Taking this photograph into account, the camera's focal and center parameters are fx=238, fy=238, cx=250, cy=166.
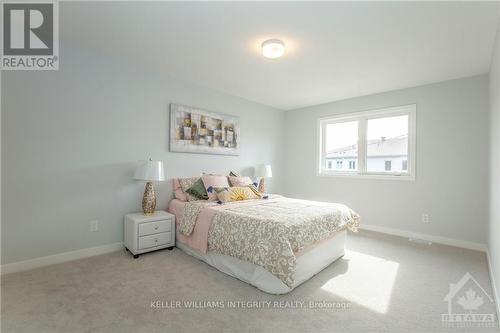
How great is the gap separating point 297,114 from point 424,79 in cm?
241

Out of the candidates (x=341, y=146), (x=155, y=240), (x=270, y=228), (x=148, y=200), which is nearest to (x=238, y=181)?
(x=148, y=200)

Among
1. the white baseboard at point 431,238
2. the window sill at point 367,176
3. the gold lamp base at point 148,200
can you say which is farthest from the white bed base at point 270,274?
the window sill at point 367,176

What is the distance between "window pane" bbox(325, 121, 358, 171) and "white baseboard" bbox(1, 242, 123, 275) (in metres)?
4.05

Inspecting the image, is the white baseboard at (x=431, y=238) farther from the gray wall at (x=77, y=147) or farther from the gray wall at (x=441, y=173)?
the gray wall at (x=77, y=147)

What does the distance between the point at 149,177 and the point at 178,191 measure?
0.67 metres

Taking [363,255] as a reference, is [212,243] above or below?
above

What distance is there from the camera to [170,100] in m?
3.62

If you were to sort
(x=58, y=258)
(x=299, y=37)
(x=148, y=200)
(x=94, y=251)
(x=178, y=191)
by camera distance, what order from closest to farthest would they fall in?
(x=299, y=37)
(x=58, y=258)
(x=94, y=251)
(x=148, y=200)
(x=178, y=191)

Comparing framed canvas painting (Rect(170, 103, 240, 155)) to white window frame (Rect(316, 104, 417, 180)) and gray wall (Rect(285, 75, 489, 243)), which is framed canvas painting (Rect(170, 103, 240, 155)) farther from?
gray wall (Rect(285, 75, 489, 243))

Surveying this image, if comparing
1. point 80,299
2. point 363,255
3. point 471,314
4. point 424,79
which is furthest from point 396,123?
point 80,299

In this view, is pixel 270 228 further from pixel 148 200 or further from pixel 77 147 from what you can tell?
pixel 77 147

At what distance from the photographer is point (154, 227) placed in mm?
3004

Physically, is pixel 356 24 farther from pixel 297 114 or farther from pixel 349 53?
pixel 297 114

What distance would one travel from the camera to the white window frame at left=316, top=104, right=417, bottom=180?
3.89 meters
